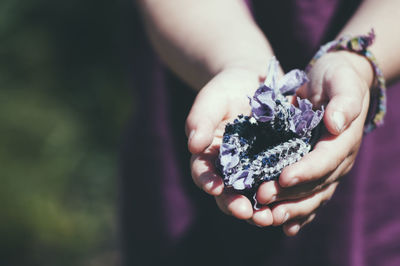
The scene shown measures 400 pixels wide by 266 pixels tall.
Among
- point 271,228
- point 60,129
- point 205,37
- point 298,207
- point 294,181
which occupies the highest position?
point 205,37

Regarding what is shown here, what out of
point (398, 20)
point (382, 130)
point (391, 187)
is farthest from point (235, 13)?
point (391, 187)

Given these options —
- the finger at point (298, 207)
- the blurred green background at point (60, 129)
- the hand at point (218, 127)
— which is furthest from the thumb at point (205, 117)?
the blurred green background at point (60, 129)


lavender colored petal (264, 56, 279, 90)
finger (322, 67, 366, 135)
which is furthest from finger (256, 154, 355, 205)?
lavender colored petal (264, 56, 279, 90)

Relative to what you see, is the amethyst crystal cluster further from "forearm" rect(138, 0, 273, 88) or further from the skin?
"forearm" rect(138, 0, 273, 88)

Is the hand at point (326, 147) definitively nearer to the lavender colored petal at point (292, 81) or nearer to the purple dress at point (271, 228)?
the lavender colored petal at point (292, 81)

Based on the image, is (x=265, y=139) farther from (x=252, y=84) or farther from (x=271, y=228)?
(x=271, y=228)

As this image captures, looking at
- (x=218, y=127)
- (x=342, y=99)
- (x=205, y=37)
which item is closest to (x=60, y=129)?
(x=205, y=37)
